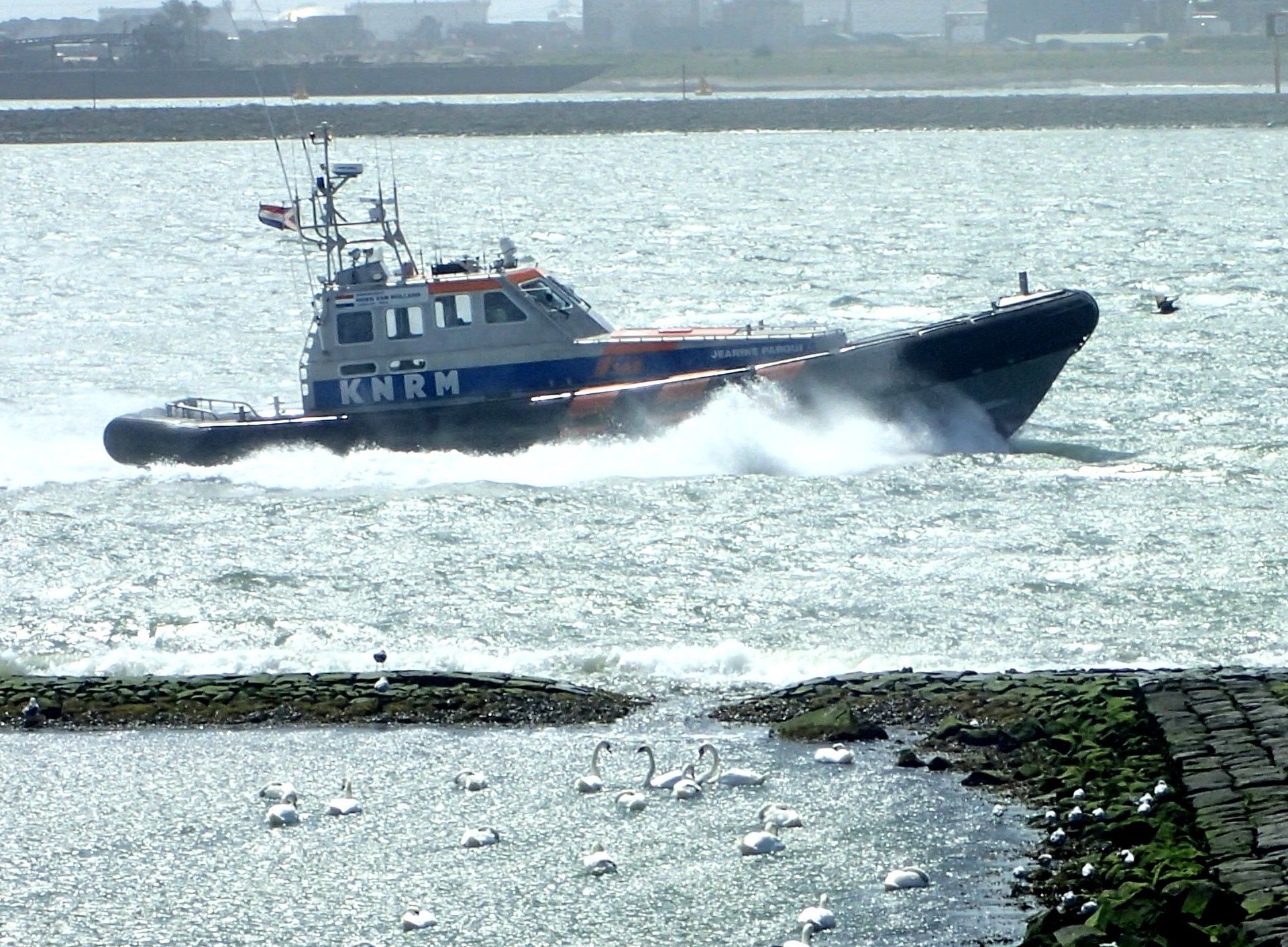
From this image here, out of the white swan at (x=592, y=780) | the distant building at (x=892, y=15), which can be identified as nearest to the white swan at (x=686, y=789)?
the white swan at (x=592, y=780)

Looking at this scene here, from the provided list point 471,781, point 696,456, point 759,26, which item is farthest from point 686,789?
point 759,26

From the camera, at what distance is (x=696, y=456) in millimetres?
17484

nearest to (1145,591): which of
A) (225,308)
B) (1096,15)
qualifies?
(225,308)

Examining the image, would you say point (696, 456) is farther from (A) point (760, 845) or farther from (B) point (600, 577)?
(A) point (760, 845)

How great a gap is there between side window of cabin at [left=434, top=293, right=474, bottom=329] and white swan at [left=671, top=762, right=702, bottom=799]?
28.4 ft

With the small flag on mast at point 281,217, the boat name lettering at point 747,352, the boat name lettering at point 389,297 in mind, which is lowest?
the boat name lettering at point 747,352

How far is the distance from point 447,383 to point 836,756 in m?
8.63

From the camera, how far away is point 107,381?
977 inches

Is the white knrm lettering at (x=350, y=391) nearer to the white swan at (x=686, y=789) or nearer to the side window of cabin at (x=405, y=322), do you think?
the side window of cabin at (x=405, y=322)

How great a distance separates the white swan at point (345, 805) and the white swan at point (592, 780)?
0.96m

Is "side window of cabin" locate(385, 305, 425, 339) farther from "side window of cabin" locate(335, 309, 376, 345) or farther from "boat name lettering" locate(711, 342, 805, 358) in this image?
"boat name lettering" locate(711, 342, 805, 358)

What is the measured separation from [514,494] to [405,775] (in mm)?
7058

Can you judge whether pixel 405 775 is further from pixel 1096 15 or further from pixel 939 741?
pixel 1096 15

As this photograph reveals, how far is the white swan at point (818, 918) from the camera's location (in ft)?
25.7
